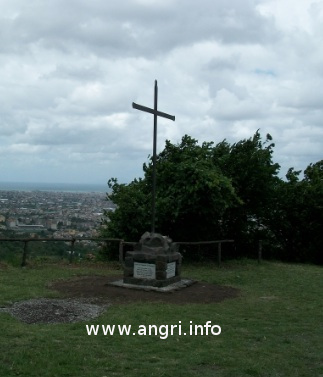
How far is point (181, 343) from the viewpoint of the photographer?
689 cm

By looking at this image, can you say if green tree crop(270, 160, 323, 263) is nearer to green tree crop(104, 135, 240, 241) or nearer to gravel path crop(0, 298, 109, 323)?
green tree crop(104, 135, 240, 241)

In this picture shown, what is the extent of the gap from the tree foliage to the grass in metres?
5.54

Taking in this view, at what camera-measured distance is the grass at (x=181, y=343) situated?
5.72 meters

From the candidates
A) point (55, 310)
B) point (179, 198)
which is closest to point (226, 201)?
point (179, 198)

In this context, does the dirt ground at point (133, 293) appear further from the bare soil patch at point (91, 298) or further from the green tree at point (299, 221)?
the green tree at point (299, 221)

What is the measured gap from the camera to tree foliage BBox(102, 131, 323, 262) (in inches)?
634

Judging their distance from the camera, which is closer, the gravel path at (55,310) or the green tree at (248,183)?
the gravel path at (55,310)

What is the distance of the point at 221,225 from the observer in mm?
18547

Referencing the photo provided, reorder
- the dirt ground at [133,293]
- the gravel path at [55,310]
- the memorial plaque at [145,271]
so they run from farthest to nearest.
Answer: the memorial plaque at [145,271], the dirt ground at [133,293], the gravel path at [55,310]

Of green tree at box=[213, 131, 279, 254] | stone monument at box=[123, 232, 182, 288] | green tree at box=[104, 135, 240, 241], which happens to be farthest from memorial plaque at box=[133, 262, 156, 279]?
green tree at box=[213, 131, 279, 254]

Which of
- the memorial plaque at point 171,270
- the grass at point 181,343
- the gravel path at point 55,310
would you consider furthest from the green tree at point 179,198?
the gravel path at point 55,310

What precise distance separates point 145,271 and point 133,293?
32.8 inches

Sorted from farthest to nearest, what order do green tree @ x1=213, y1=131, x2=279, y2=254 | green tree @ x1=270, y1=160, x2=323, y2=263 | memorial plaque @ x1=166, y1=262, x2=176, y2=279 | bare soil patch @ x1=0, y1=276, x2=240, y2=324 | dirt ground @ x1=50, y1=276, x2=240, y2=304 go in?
1. green tree @ x1=270, y1=160, x2=323, y2=263
2. green tree @ x1=213, y1=131, x2=279, y2=254
3. memorial plaque @ x1=166, y1=262, x2=176, y2=279
4. dirt ground @ x1=50, y1=276, x2=240, y2=304
5. bare soil patch @ x1=0, y1=276, x2=240, y2=324

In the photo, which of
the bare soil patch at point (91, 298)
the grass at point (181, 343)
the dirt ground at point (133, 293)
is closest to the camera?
the grass at point (181, 343)
